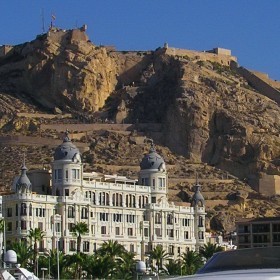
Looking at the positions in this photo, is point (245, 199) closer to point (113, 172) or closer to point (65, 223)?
point (113, 172)

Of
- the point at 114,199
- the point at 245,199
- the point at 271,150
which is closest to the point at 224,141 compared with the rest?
the point at 271,150

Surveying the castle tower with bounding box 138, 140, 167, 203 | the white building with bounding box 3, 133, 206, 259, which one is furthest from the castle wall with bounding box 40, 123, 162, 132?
the white building with bounding box 3, 133, 206, 259

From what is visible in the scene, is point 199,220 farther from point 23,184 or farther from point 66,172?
point 23,184

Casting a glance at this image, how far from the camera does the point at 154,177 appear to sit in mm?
145875

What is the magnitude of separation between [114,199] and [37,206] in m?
10.8

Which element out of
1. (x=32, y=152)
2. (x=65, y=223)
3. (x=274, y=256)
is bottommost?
(x=274, y=256)

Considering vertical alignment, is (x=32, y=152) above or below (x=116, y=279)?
above

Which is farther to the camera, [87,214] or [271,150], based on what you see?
[271,150]

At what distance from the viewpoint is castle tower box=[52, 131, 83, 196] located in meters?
135

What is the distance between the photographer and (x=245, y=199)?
173 m

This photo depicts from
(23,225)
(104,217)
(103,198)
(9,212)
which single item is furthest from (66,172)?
(23,225)

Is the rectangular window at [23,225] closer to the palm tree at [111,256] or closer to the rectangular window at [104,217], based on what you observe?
the rectangular window at [104,217]

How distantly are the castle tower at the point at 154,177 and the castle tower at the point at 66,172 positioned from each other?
11735 millimetres

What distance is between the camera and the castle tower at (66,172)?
5300 inches
